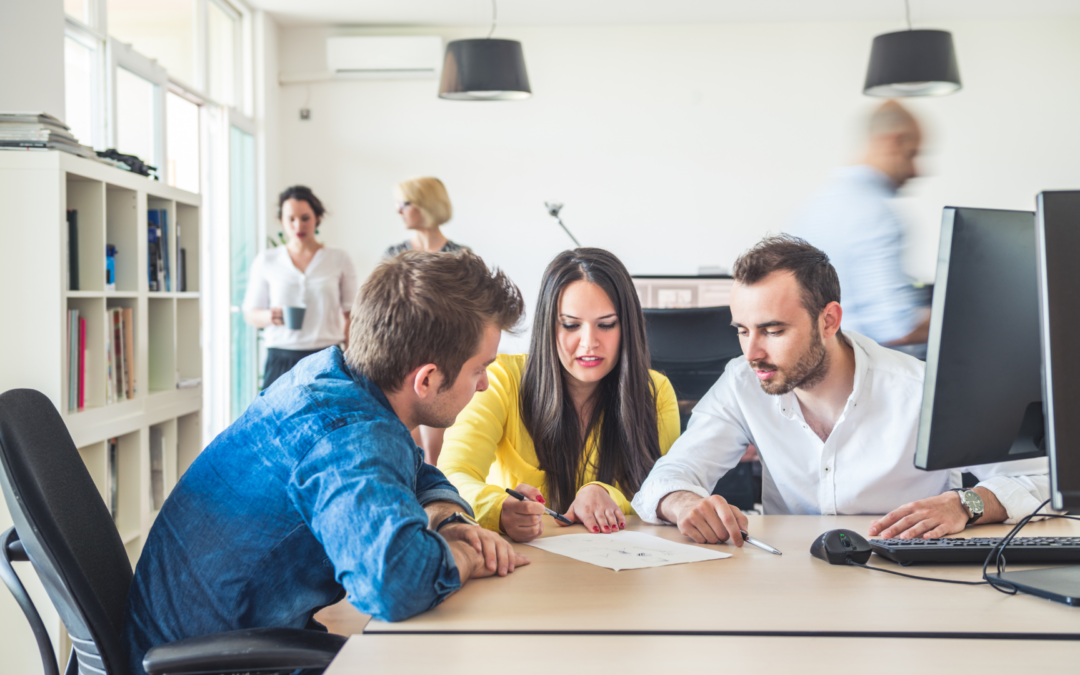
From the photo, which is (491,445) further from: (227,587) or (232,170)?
(232,170)

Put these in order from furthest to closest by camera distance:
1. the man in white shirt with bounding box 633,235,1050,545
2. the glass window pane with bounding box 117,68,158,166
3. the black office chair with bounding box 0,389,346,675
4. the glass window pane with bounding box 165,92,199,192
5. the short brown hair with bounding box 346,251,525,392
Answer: the glass window pane with bounding box 165,92,199,192
the glass window pane with bounding box 117,68,158,166
the man in white shirt with bounding box 633,235,1050,545
the short brown hair with bounding box 346,251,525,392
the black office chair with bounding box 0,389,346,675

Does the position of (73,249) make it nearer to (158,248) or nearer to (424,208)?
(158,248)

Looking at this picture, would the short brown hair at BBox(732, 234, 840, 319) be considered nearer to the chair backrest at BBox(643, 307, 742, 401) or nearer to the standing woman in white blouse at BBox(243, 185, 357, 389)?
the chair backrest at BBox(643, 307, 742, 401)

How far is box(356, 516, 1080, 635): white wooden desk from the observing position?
0.89 m

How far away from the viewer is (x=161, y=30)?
435 centimetres

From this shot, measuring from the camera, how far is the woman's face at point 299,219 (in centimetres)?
424

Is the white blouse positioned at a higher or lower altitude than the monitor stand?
higher

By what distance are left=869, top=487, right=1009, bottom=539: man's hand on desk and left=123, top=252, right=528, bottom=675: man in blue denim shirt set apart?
590 mm

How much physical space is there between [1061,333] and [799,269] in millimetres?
770

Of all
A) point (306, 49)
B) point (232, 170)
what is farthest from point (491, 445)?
point (306, 49)

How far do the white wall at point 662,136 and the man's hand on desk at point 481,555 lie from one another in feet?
15.3

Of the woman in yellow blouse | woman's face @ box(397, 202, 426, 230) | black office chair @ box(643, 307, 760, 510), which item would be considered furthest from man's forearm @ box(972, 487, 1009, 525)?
woman's face @ box(397, 202, 426, 230)

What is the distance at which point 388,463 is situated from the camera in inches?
38.5

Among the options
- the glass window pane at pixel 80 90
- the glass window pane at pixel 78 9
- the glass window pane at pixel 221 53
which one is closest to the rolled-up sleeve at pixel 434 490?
the glass window pane at pixel 80 90
